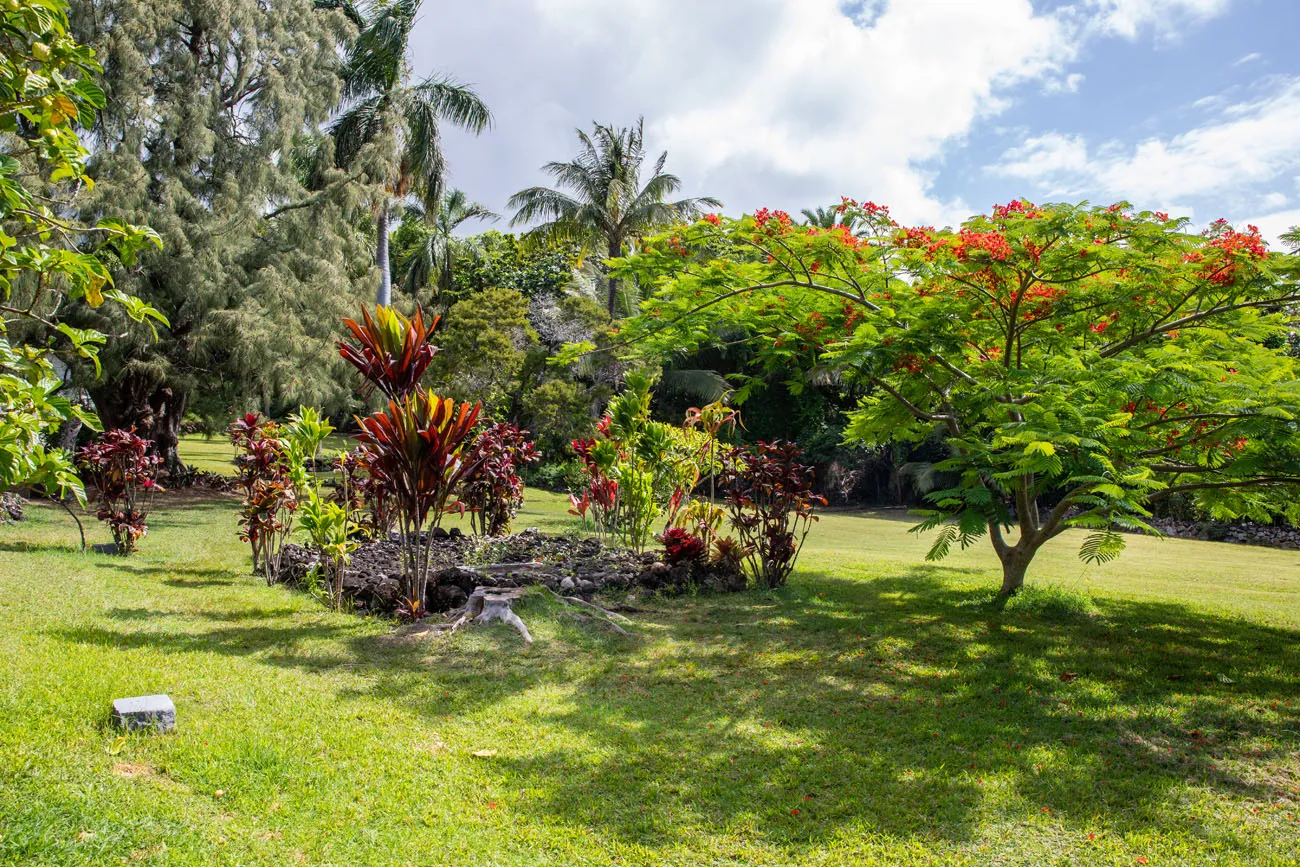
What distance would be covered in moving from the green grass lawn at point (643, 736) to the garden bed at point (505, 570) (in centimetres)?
54

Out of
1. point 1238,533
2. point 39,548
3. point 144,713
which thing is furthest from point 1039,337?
point 1238,533

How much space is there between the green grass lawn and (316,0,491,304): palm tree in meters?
12.3

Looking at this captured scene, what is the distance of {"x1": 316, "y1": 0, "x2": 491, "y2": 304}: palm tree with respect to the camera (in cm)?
1714

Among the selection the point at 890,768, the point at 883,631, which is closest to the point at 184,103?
the point at 883,631

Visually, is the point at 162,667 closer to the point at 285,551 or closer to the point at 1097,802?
the point at 285,551

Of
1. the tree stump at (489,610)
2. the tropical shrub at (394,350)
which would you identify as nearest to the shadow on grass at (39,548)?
the tropical shrub at (394,350)

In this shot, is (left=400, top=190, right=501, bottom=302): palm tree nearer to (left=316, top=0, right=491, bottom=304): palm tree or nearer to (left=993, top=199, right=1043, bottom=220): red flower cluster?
(left=316, top=0, right=491, bottom=304): palm tree

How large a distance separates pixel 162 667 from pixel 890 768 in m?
4.20

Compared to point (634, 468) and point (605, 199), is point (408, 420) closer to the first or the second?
point (634, 468)

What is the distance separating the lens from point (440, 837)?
3107 millimetres

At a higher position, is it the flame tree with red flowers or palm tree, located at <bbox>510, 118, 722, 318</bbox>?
palm tree, located at <bbox>510, 118, 722, 318</bbox>

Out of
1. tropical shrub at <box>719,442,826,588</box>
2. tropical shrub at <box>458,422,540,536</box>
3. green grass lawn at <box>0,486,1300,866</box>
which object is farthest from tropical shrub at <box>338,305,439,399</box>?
tropical shrub at <box>719,442,826,588</box>

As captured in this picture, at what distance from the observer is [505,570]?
26.0 ft

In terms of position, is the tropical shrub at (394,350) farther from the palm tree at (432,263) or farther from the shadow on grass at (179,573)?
the palm tree at (432,263)
